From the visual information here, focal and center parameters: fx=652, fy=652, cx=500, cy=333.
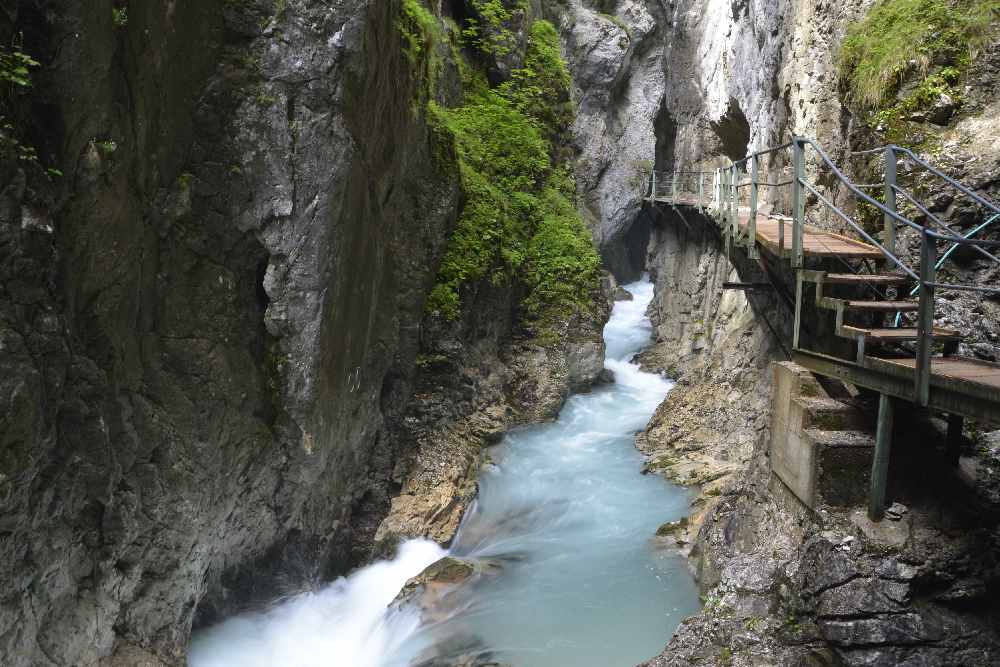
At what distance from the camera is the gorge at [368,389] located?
4566 mm

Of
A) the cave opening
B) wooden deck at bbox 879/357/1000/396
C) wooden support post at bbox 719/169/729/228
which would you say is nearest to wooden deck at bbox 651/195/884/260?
wooden support post at bbox 719/169/729/228

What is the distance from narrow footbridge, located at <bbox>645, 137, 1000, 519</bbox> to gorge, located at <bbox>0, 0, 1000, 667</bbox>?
0.15m

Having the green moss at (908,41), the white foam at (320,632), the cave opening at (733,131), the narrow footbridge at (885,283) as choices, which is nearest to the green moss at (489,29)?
the cave opening at (733,131)

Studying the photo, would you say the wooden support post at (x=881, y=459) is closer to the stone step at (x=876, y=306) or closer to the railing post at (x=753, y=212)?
the stone step at (x=876, y=306)

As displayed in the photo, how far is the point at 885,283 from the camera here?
5734 mm

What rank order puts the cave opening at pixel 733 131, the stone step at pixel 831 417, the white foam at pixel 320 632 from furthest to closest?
the cave opening at pixel 733 131 → the white foam at pixel 320 632 → the stone step at pixel 831 417

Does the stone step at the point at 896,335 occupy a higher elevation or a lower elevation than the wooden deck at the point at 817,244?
lower

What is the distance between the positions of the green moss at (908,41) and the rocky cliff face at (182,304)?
17.8 feet

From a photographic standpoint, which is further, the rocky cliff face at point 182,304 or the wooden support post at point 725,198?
the wooden support post at point 725,198

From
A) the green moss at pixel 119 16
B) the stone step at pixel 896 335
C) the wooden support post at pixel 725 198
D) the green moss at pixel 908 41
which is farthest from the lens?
the wooden support post at pixel 725 198

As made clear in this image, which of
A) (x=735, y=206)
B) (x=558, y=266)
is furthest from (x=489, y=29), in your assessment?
(x=735, y=206)

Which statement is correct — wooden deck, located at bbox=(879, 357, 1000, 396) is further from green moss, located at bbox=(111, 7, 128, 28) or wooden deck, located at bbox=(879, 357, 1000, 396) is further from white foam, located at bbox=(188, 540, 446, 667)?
green moss, located at bbox=(111, 7, 128, 28)

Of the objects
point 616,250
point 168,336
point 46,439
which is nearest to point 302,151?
point 168,336

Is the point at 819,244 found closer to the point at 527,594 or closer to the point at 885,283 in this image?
the point at 885,283
